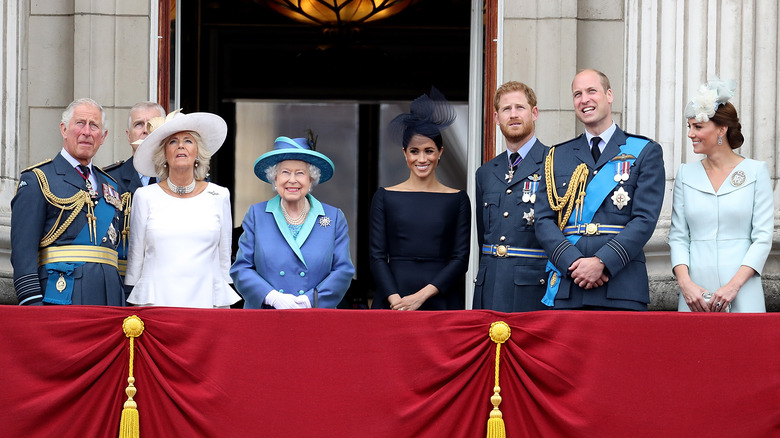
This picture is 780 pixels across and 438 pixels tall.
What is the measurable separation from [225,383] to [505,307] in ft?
5.17

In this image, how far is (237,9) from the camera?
1212cm

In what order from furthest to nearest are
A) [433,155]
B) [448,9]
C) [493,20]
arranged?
[448,9] → [493,20] → [433,155]

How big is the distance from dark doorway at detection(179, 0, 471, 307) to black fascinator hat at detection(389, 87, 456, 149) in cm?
575

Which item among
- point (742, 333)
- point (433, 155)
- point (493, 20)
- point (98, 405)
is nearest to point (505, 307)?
point (433, 155)

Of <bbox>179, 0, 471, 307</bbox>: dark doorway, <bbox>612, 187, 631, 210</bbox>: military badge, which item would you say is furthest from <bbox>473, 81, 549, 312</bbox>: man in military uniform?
<bbox>179, 0, 471, 307</bbox>: dark doorway

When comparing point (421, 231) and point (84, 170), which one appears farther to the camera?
point (421, 231)

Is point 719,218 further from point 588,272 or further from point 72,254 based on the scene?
point 72,254

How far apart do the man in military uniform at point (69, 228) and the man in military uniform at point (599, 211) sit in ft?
6.55

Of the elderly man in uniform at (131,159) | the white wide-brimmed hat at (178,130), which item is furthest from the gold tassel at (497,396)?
the elderly man in uniform at (131,159)

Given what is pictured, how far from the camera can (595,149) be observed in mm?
5531

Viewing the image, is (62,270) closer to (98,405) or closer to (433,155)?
(98,405)

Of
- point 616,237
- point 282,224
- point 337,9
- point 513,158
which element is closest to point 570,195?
point 616,237

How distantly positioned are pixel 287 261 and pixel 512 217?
3.65 ft

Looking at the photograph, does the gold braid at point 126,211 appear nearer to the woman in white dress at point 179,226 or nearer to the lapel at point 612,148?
the woman in white dress at point 179,226
